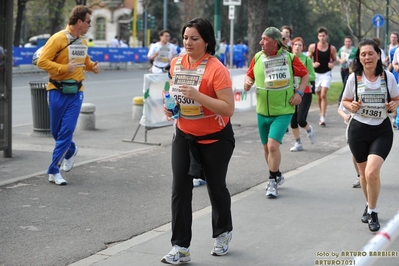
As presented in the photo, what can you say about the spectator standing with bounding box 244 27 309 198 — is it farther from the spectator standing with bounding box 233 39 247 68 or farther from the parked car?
the spectator standing with bounding box 233 39 247 68

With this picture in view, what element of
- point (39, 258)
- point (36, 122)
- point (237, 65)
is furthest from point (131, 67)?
point (39, 258)

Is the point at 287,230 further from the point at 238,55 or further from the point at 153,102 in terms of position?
the point at 238,55

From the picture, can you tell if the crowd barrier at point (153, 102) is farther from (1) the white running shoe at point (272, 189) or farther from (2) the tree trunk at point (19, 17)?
(2) the tree trunk at point (19, 17)

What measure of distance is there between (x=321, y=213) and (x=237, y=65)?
123 feet

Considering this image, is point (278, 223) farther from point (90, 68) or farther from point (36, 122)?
point (36, 122)

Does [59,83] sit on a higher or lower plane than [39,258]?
higher

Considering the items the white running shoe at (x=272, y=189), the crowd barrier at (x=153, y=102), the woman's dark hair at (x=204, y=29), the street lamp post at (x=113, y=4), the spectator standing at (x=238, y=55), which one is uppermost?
the street lamp post at (x=113, y=4)

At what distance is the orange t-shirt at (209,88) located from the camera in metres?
5.69

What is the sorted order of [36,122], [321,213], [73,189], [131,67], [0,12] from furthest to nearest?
[131,67] < [36,122] < [0,12] < [73,189] < [321,213]

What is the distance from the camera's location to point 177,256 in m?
5.73

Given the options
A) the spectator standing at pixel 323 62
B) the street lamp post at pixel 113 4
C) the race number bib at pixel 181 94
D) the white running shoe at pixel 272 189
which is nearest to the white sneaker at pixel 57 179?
the white running shoe at pixel 272 189

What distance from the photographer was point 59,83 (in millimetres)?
8844

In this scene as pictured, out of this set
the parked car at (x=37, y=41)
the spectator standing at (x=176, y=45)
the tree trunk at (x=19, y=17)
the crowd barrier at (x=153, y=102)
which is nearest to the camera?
the crowd barrier at (x=153, y=102)

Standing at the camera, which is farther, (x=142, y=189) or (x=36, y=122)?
(x=36, y=122)
